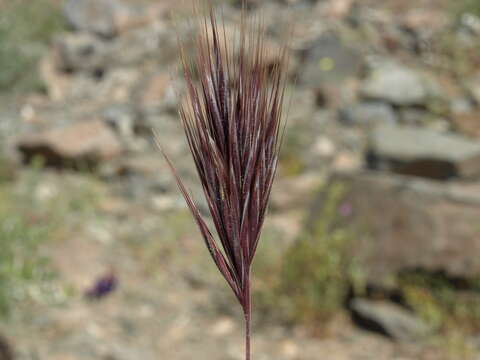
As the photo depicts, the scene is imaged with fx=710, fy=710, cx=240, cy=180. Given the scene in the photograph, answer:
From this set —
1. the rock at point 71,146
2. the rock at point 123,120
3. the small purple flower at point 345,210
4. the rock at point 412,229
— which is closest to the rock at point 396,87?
the rock at point 123,120

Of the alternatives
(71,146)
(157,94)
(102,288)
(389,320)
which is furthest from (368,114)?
(102,288)

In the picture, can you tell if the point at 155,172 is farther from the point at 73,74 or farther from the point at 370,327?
the point at 73,74

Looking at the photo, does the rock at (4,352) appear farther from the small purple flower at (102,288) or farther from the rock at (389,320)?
the rock at (389,320)

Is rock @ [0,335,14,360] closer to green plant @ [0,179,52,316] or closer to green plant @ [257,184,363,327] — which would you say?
green plant @ [0,179,52,316]

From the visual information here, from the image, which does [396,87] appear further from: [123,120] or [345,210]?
[345,210]

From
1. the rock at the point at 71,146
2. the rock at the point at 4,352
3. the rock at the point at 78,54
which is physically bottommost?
the rock at the point at 78,54

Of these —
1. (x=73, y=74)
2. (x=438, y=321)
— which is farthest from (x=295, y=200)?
(x=73, y=74)
